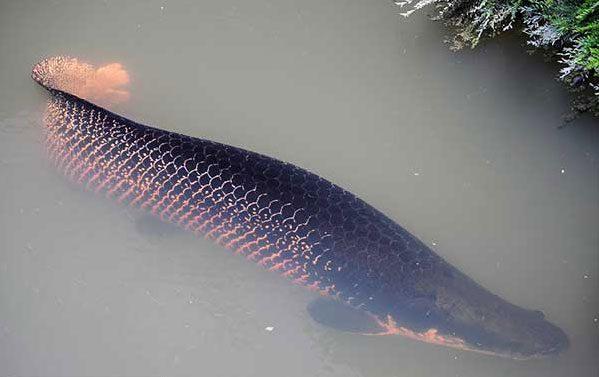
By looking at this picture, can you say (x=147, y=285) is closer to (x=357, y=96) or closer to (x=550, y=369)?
(x=357, y=96)

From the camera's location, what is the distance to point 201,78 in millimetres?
5945

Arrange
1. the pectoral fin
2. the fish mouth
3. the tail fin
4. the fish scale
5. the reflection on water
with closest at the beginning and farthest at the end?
the fish mouth → the fish scale → the pectoral fin → the reflection on water → the tail fin

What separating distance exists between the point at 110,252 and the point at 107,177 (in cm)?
62

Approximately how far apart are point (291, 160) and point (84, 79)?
195 cm

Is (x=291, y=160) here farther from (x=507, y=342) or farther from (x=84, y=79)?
(x=507, y=342)

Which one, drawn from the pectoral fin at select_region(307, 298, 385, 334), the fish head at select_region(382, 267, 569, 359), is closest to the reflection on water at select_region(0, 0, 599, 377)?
the pectoral fin at select_region(307, 298, 385, 334)

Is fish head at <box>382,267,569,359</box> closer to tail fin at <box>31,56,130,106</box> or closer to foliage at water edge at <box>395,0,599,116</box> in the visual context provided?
foliage at water edge at <box>395,0,599,116</box>

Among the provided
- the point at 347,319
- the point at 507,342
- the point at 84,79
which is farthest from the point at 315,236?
the point at 84,79

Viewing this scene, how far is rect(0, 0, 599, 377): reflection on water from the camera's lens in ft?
16.2

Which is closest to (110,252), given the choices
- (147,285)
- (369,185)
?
(147,285)

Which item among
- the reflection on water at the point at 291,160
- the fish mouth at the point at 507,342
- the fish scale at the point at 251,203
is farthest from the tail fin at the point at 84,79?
the fish mouth at the point at 507,342

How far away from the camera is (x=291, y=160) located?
5594 mm

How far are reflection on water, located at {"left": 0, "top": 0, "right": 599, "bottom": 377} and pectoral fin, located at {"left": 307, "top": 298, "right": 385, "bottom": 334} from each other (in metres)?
0.28

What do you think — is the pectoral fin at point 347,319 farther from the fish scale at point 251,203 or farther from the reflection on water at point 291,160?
the reflection on water at point 291,160
